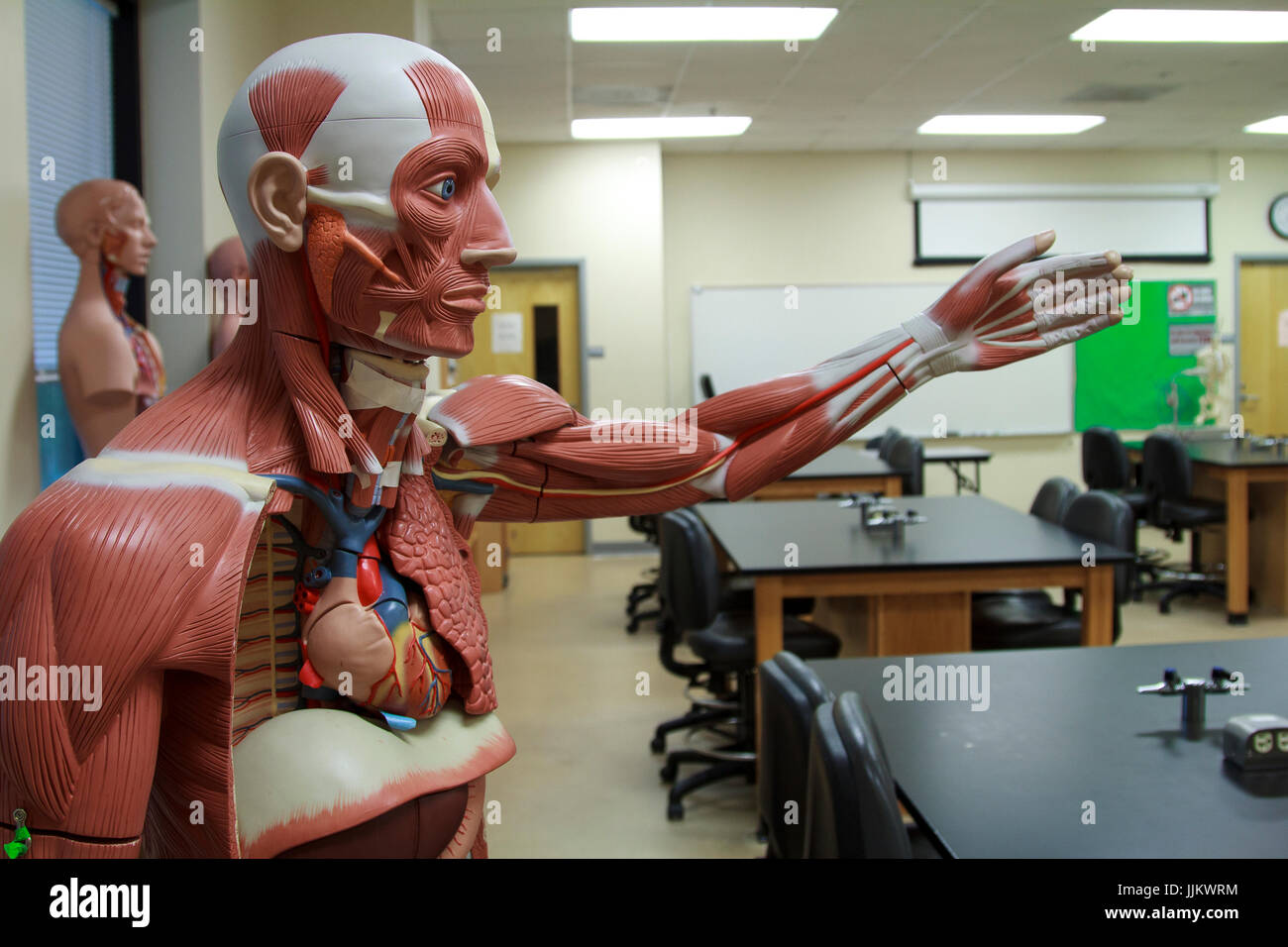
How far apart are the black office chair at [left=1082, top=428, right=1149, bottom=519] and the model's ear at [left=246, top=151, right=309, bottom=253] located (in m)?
6.62

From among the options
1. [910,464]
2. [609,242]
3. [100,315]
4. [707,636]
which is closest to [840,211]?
[609,242]

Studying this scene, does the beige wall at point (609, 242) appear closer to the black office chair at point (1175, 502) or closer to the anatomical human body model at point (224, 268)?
the black office chair at point (1175, 502)

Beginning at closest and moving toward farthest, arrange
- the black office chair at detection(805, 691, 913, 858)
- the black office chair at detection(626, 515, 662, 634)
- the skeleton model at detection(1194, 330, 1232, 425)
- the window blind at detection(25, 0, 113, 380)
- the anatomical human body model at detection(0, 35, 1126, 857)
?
the anatomical human body model at detection(0, 35, 1126, 857) → the black office chair at detection(805, 691, 913, 858) → the window blind at detection(25, 0, 113, 380) → the black office chair at detection(626, 515, 662, 634) → the skeleton model at detection(1194, 330, 1232, 425)

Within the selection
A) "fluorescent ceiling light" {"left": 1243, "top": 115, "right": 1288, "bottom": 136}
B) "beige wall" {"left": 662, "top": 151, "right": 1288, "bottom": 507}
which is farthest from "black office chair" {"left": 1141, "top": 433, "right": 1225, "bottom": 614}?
"beige wall" {"left": 662, "top": 151, "right": 1288, "bottom": 507}

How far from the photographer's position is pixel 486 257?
0.64m

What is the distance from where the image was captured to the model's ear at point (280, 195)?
23.3 inches

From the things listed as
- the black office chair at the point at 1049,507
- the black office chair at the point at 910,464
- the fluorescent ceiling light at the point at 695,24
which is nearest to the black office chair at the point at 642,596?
the black office chair at the point at 910,464

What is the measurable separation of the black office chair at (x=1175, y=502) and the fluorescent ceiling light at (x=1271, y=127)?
2.05m

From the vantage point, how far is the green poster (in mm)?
8062

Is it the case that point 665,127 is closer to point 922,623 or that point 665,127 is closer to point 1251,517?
point 1251,517

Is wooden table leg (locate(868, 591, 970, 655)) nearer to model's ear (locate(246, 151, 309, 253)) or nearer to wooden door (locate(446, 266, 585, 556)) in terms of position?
model's ear (locate(246, 151, 309, 253))

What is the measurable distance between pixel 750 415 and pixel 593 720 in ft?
11.6
